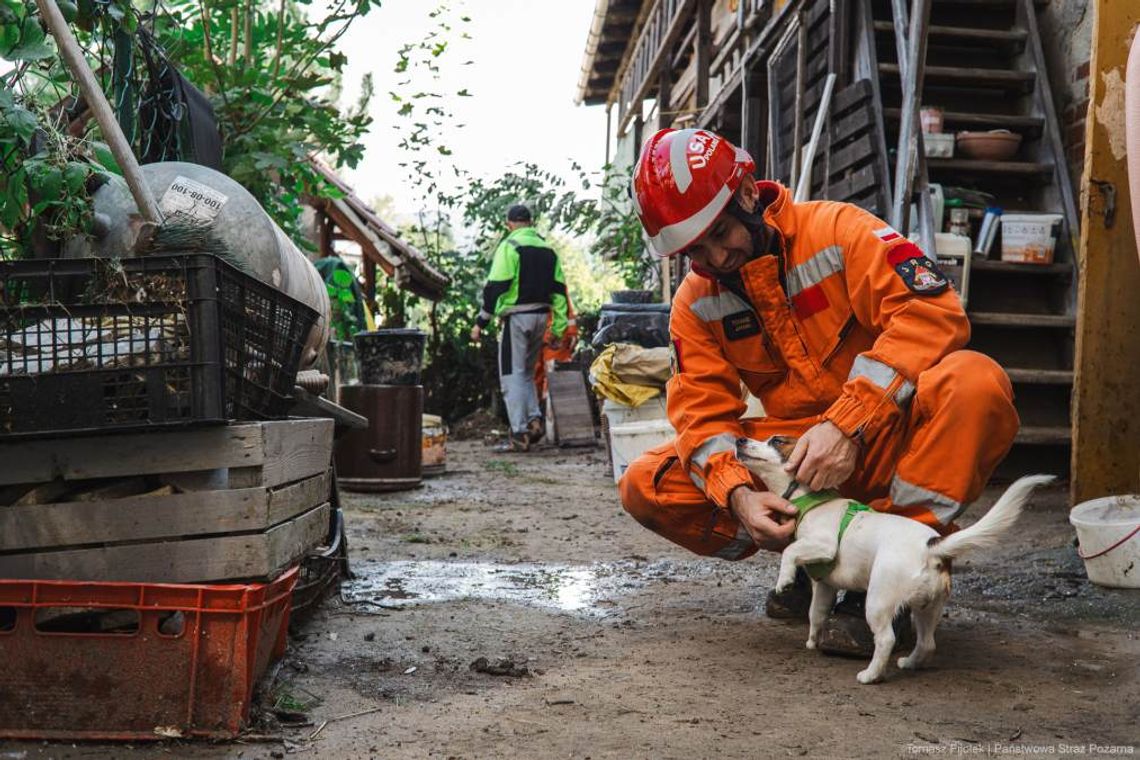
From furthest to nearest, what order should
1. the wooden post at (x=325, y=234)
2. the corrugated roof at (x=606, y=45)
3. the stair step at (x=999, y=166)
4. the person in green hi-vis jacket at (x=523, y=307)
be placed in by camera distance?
the corrugated roof at (x=606, y=45), the wooden post at (x=325, y=234), the person in green hi-vis jacket at (x=523, y=307), the stair step at (x=999, y=166)

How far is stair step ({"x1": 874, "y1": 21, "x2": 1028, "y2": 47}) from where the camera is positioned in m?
6.82

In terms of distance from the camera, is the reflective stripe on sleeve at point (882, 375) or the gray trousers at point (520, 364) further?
the gray trousers at point (520, 364)

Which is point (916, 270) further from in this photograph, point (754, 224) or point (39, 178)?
point (39, 178)

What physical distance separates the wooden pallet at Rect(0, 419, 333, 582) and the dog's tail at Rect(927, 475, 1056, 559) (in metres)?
1.57

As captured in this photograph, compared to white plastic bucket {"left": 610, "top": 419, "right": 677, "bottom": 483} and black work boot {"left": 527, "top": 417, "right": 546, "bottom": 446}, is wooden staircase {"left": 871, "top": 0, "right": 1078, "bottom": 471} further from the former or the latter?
black work boot {"left": 527, "top": 417, "right": 546, "bottom": 446}

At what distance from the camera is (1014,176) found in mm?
6637

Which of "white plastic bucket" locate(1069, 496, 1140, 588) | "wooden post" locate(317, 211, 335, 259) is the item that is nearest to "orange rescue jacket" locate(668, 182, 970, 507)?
"white plastic bucket" locate(1069, 496, 1140, 588)

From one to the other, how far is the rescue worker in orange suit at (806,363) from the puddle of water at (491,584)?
688 millimetres

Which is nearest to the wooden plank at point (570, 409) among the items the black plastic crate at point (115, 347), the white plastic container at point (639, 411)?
the white plastic container at point (639, 411)

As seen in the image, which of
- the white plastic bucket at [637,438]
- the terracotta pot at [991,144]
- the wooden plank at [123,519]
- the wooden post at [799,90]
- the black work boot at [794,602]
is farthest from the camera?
the wooden post at [799,90]

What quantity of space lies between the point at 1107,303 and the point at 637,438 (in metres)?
2.94

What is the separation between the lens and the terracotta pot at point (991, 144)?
6547 mm

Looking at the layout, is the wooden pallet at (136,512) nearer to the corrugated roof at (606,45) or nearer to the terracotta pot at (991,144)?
the terracotta pot at (991,144)

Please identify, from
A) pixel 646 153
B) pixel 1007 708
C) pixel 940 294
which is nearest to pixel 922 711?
pixel 1007 708
